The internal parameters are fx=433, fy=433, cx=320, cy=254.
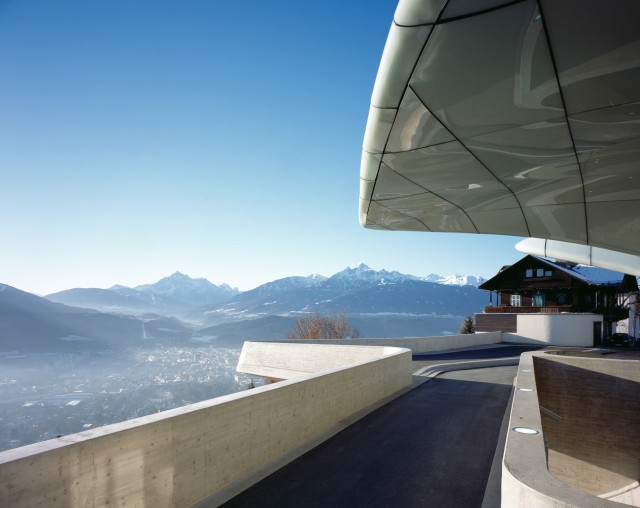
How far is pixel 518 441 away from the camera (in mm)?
4984

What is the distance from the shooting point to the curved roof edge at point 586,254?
1555 cm

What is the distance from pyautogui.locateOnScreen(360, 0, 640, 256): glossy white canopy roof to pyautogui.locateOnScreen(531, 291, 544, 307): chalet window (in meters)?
40.5

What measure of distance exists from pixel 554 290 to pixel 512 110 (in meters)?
46.5

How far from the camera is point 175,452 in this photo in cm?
554

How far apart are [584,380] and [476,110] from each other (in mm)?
13977

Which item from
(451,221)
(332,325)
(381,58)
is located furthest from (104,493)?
(332,325)

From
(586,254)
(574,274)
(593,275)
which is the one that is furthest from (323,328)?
(586,254)

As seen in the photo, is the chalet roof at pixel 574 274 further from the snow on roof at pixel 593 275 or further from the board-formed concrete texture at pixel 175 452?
the board-formed concrete texture at pixel 175 452

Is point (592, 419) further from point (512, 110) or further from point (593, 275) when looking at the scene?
point (593, 275)

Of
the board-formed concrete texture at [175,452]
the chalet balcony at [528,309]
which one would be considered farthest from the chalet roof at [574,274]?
the board-formed concrete texture at [175,452]

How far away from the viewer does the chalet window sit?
150 feet

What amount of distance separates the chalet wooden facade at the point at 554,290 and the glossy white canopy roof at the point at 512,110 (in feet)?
115

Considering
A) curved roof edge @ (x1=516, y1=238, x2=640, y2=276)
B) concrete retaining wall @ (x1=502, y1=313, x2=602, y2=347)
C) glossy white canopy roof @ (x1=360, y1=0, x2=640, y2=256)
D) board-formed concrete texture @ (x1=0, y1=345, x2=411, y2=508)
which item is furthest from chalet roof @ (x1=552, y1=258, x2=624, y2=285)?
board-formed concrete texture @ (x1=0, y1=345, x2=411, y2=508)

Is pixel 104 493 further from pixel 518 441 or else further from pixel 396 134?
pixel 396 134
